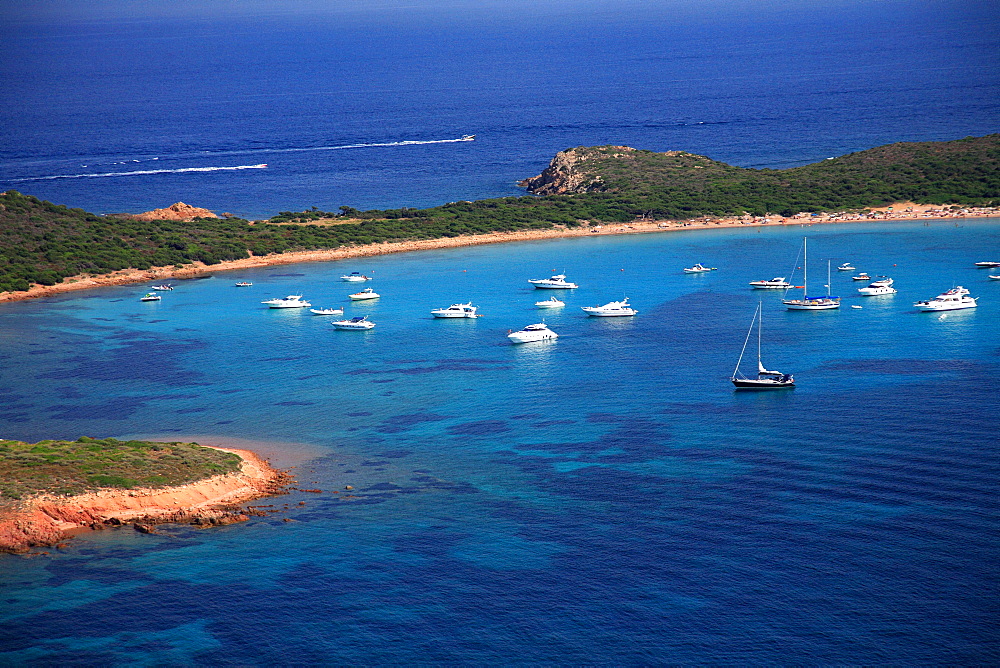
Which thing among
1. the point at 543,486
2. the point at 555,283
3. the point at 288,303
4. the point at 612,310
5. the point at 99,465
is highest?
the point at 555,283

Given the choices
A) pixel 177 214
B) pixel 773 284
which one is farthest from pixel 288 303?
pixel 177 214

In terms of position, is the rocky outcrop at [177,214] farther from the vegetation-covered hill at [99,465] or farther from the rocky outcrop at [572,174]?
the vegetation-covered hill at [99,465]

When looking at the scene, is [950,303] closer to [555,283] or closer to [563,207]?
[555,283]

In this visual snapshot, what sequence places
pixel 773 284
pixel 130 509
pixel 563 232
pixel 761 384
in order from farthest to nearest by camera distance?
pixel 563 232 < pixel 773 284 < pixel 761 384 < pixel 130 509

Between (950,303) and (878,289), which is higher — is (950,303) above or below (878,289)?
below

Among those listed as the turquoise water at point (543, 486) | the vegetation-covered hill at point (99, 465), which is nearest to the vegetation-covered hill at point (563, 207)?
the turquoise water at point (543, 486)

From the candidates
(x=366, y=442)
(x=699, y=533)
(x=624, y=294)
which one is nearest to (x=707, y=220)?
(x=624, y=294)
